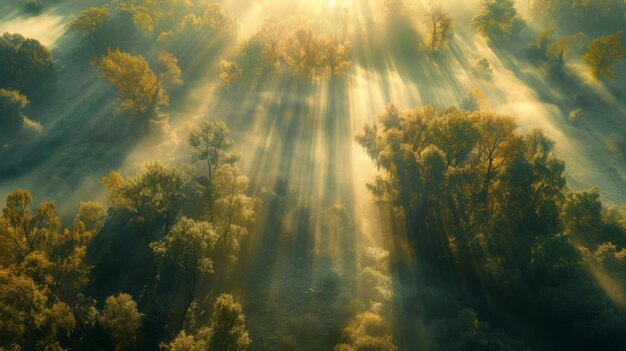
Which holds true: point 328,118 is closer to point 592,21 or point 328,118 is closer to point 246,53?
point 246,53

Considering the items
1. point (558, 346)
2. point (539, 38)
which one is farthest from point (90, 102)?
point (539, 38)

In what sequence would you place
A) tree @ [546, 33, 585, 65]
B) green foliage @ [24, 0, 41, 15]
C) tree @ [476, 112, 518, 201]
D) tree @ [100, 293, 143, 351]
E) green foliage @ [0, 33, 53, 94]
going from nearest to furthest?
tree @ [100, 293, 143, 351]
tree @ [476, 112, 518, 201]
green foliage @ [0, 33, 53, 94]
tree @ [546, 33, 585, 65]
green foliage @ [24, 0, 41, 15]

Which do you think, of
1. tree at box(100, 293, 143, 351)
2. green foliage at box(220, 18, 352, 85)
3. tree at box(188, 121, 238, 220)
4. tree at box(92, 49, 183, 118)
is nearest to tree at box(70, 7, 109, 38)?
tree at box(92, 49, 183, 118)

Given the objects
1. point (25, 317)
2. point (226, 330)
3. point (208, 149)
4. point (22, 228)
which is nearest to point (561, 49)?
point (208, 149)

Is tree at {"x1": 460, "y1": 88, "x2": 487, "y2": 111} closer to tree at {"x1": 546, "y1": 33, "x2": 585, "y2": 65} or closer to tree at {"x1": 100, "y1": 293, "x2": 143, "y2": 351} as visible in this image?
tree at {"x1": 546, "y1": 33, "x2": 585, "y2": 65}

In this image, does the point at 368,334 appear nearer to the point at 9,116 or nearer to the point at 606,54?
the point at 9,116

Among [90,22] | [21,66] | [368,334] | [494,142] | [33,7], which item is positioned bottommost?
[368,334]

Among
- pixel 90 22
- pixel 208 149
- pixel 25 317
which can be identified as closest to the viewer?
pixel 25 317
